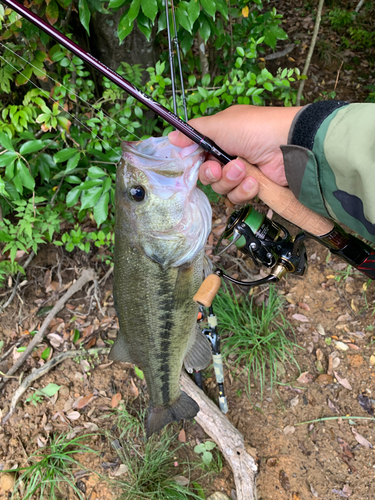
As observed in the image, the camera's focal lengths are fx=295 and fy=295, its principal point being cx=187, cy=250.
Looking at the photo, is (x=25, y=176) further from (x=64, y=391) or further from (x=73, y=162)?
(x=64, y=391)

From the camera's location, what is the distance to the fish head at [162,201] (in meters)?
1.57

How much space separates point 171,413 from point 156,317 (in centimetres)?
88

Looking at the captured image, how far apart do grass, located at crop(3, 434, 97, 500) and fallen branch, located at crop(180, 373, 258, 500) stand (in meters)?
1.07

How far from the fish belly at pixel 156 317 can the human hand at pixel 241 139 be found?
0.46 metres

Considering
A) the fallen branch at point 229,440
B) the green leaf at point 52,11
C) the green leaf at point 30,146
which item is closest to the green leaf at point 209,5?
the green leaf at point 52,11

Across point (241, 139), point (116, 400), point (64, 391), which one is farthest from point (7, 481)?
point (241, 139)

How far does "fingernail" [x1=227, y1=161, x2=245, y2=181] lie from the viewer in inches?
63.4

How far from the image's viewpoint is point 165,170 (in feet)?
5.09

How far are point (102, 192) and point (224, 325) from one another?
1.95 metres

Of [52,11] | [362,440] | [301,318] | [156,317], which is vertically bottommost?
[362,440]

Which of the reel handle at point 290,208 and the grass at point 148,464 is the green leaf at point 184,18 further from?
the grass at point 148,464

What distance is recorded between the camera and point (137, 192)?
1.61 meters

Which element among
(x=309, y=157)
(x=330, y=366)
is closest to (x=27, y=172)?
(x=309, y=157)

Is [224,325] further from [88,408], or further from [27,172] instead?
[27,172]
